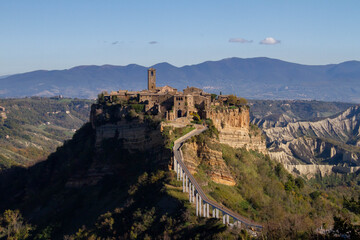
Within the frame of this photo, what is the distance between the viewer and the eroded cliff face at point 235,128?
62500 millimetres

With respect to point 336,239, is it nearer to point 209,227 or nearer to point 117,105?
point 209,227

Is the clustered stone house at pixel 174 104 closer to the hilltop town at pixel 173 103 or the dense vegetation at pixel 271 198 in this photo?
the hilltop town at pixel 173 103

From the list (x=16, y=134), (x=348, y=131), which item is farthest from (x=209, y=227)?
(x=348, y=131)

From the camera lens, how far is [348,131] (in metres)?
200

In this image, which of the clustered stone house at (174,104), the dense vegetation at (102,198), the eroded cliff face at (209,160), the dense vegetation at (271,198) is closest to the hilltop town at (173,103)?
the clustered stone house at (174,104)

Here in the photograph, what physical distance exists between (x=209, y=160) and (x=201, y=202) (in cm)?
1075

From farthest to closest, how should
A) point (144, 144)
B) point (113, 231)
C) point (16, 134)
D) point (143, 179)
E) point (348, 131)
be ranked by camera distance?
point (348, 131), point (16, 134), point (144, 144), point (143, 179), point (113, 231)

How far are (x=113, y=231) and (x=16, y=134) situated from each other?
442 ft

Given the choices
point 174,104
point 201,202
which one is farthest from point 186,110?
point 201,202

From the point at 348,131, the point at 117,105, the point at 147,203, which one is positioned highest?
the point at 117,105

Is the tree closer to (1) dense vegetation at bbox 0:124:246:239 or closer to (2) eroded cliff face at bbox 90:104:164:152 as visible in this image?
(1) dense vegetation at bbox 0:124:246:239

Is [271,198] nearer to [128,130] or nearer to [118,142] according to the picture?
[128,130]

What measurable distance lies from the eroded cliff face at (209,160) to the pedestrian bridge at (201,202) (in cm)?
135

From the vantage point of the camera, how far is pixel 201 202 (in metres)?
40.6
